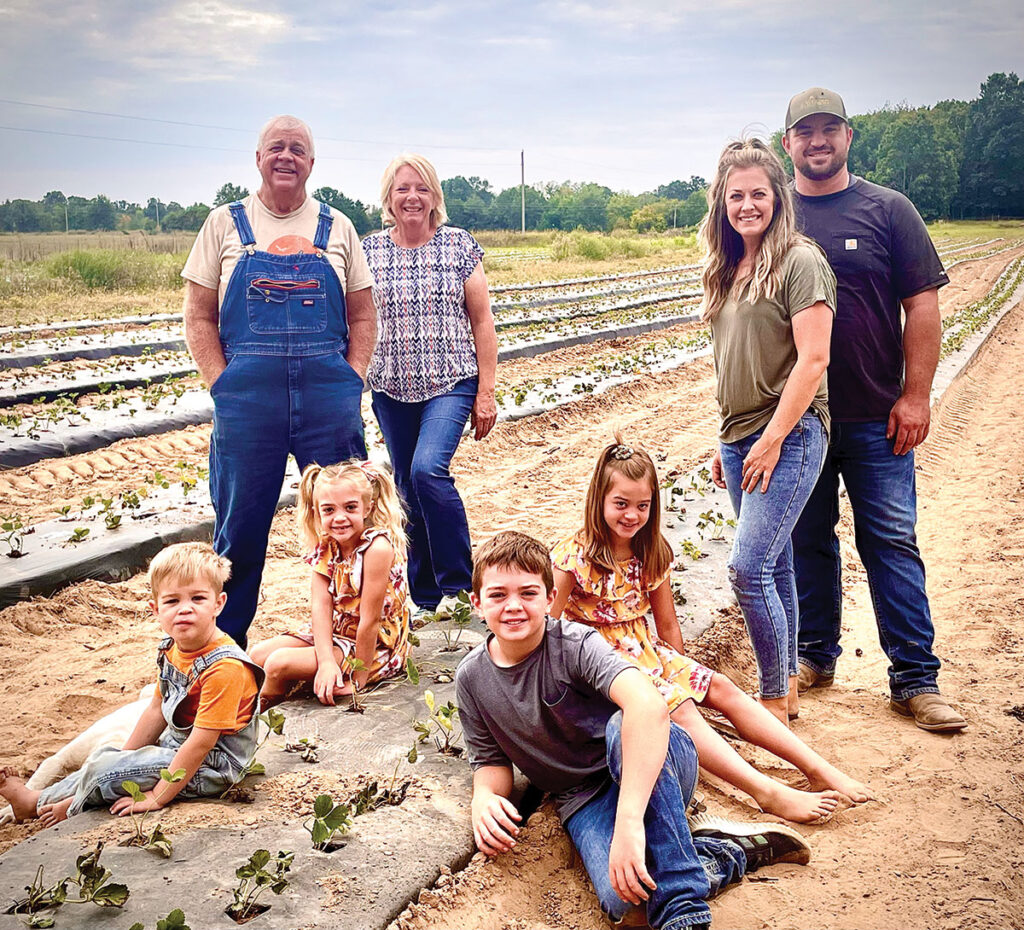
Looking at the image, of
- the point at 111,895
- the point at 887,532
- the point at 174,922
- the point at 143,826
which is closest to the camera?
the point at 174,922

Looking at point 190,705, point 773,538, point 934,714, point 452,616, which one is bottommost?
point 934,714

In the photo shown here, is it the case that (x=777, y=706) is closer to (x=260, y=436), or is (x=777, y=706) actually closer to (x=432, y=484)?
(x=432, y=484)

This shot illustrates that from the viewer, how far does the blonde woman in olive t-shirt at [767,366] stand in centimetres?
300

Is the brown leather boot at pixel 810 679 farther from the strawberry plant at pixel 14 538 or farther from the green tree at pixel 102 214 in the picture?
the green tree at pixel 102 214

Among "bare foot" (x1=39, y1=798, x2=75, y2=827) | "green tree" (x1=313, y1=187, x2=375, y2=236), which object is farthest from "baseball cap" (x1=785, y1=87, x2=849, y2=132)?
"green tree" (x1=313, y1=187, x2=375, y2=236)

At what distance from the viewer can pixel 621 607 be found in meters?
3.10

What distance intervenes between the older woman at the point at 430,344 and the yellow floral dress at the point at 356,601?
0.61 metres

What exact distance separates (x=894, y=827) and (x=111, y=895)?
222 cm

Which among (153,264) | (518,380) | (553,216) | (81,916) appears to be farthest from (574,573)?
(553,216)

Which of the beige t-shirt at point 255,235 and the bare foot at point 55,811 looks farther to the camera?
the beige t-shirt at point 255,235

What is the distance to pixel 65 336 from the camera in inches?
493

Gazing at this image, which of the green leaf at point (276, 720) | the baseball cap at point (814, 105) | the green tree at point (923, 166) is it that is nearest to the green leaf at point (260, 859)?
the green leaf at point (276, 720)

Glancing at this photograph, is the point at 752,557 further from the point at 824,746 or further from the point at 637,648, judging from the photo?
the point at 824,746

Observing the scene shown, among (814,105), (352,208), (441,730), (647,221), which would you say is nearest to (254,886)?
(441,730)
